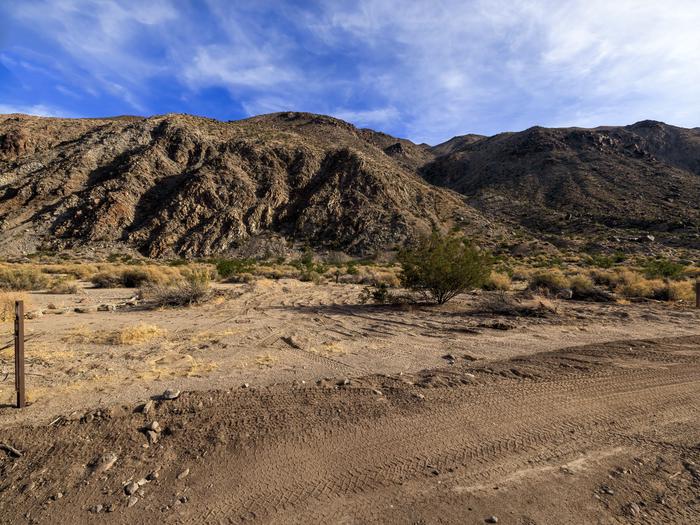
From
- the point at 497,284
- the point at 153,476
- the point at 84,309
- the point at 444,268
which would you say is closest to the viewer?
the point at 153,476

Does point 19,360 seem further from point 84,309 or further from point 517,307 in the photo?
point 517,307

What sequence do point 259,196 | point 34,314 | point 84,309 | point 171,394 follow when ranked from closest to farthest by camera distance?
point 171,394 → point 34,314 → point 84,309 → point 259,196

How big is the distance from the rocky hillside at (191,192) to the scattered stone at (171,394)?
→ 149 ft

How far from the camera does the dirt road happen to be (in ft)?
10.7

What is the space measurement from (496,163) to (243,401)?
9192cm

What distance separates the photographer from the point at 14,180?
5406 centimetres

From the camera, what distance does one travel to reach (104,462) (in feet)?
12.7

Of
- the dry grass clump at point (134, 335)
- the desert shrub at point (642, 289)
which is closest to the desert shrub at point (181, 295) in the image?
the dry grass clump at point (134, 335)

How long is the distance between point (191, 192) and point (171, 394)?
5386cm

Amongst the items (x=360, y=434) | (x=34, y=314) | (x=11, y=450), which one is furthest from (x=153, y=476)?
(x=34, y=314)

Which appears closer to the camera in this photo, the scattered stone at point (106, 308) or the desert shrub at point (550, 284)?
the scattered stone at point (106, 308)

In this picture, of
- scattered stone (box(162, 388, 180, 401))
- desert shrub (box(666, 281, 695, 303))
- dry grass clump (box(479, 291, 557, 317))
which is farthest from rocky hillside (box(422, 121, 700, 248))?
scattered stone (box(162, 388, 180, 401))

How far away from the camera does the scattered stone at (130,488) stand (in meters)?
3.45

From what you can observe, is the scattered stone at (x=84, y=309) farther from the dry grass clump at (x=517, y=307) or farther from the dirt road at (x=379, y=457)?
the dry grass clump at (x=517, y=307)
